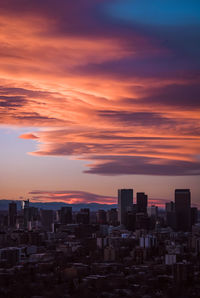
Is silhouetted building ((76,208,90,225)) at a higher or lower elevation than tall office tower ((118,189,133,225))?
lower

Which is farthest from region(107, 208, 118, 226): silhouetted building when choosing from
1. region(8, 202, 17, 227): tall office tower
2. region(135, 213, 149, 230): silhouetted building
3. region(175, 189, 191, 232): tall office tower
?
region(8, 202, 17, 227): tall office tower

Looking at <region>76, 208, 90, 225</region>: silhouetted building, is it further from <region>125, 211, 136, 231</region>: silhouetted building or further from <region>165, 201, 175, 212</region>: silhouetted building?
<region>165, 201, 175, 212</region>: silhouetted building

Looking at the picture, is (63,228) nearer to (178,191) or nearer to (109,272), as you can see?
(178,191)

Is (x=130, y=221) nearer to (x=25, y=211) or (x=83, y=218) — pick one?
(x=83, y=218)

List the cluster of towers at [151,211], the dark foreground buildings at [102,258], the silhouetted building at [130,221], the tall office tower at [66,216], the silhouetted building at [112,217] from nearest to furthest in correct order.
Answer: the dark foreground buildings at [102,258] → the silhouetted building at [130,221] → the cluster of towers at [151,211] → the tall office tower at [66,216] → the silhouetted building at [112,217]

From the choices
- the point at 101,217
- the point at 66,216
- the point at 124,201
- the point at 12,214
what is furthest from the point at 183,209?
the point at 12,214

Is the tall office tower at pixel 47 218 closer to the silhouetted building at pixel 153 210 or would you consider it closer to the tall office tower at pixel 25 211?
the tall office tower at pixel 25 211

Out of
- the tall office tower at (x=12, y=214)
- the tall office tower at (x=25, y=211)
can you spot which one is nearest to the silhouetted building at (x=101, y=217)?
the tall office tower at (x=25, y=211)

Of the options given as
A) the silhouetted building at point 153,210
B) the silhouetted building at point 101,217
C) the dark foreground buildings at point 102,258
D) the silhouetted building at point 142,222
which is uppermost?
the silhouetted building at point 153,210
